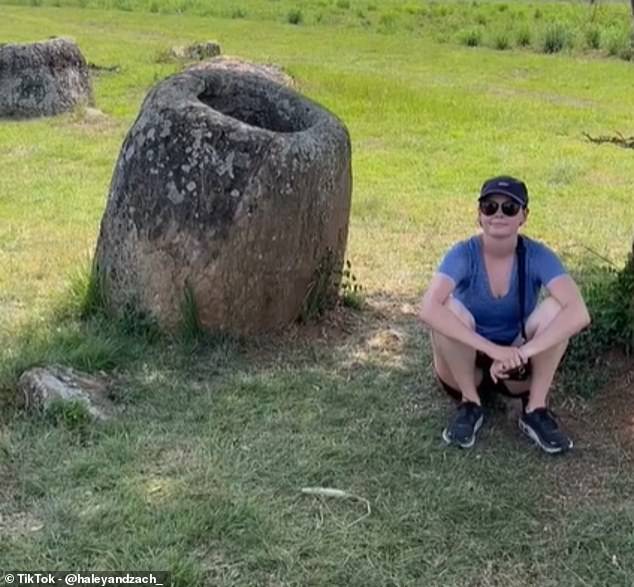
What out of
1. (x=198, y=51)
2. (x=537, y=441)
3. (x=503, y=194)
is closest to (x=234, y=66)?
(x=503, y=194)

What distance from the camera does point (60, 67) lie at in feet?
39.2

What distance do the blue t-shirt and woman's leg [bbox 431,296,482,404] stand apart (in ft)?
0.20

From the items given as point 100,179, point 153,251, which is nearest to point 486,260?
point 153,251

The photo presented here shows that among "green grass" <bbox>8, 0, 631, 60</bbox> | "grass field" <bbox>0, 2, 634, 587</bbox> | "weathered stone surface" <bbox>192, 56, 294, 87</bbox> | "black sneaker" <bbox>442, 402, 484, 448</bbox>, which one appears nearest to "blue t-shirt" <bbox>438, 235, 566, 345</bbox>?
"black sneaker" <bbox>442, 402, 484, 448</bbox>

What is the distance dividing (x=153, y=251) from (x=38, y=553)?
78.8 inches

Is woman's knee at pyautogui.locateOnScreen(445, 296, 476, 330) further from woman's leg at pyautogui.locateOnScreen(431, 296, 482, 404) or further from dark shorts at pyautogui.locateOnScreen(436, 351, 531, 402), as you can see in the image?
dark shorts at pyautogui.locateOnScreen(436, 351, 531, 402)

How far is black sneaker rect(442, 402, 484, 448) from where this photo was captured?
154 inches

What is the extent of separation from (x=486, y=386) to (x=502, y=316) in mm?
327

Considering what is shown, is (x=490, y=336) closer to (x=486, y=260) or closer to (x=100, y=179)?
(x=486, y=260)

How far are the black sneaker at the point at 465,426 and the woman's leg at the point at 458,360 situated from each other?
4 centimetres

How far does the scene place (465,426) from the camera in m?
3.94

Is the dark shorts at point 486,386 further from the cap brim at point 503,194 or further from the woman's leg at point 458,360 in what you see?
the cap brim at point 503,194

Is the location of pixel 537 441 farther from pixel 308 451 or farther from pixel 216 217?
pixel 216 217

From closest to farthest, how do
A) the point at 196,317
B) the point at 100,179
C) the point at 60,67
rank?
1. the point at 196,317
2. the point at 100,179
3. the point at 60,67
